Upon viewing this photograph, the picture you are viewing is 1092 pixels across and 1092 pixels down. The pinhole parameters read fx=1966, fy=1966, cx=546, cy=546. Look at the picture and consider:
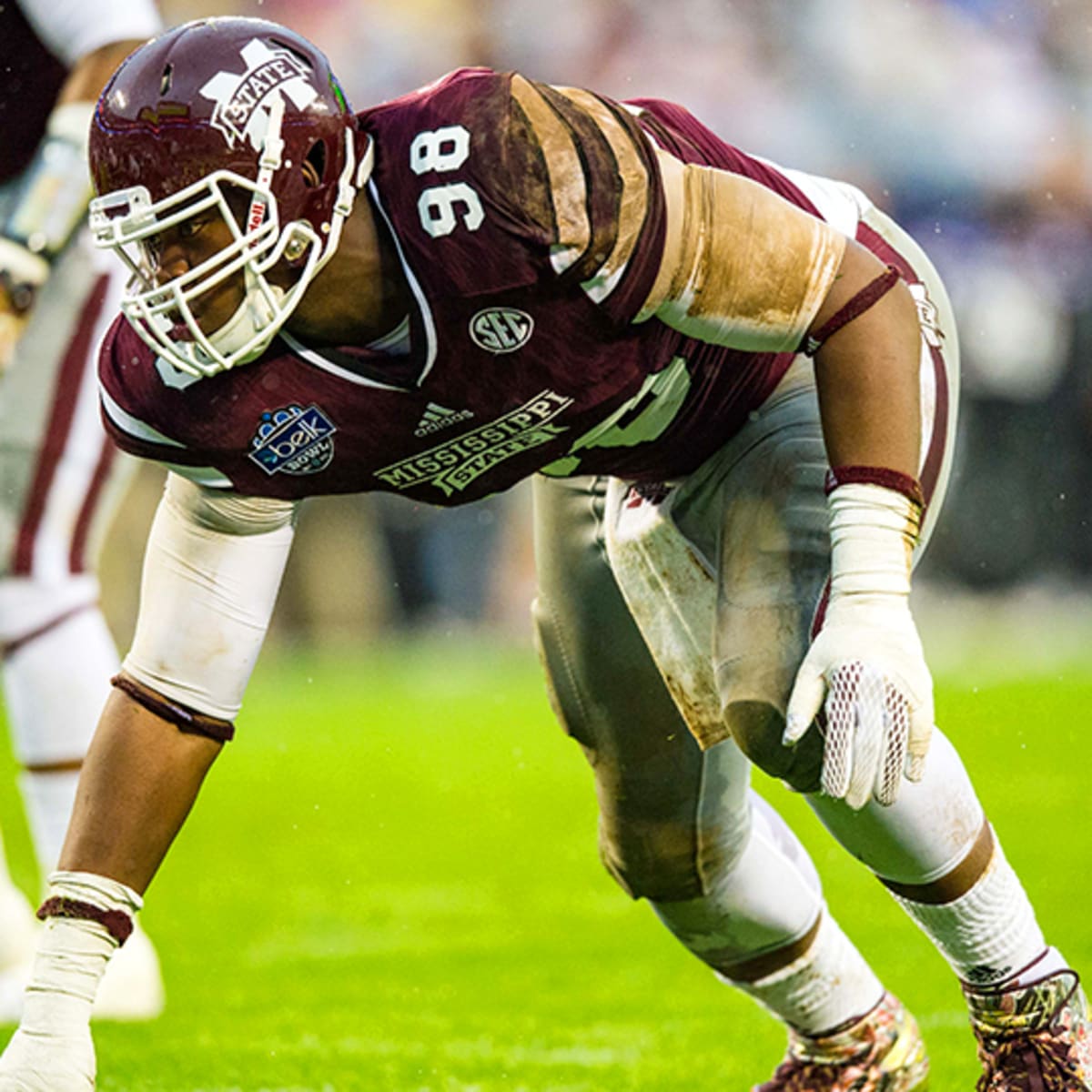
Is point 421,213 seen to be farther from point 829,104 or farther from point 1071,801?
point 829,104

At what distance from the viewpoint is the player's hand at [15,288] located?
353cm

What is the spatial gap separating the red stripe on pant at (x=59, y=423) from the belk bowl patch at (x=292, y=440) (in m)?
1.52

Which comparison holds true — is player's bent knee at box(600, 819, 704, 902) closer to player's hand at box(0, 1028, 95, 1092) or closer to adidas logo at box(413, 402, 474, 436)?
adidas logo at box(413, 402, 474, 436)

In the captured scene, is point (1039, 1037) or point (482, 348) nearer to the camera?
point (482, 348)

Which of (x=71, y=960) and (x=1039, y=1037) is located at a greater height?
(x=71, y=960)

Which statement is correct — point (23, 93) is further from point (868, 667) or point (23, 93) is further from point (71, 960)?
point (868, 667)

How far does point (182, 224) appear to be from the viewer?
6.83 ft

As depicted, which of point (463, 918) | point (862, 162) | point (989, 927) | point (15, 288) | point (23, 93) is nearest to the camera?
point (989, 927)

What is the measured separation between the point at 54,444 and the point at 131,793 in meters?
1.56

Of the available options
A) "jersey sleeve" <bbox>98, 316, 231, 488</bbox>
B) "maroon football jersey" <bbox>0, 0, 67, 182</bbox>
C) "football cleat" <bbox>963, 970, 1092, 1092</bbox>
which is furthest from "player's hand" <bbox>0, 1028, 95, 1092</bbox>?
"maroon football jersey" <bbox>0, 0, 67, 182</bbox>

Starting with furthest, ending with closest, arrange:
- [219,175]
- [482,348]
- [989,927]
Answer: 1. [989,927]
2. [482,348]
3. [219,175]

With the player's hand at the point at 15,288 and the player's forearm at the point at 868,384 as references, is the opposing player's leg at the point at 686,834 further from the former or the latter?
the player's hand at the point at 15,288

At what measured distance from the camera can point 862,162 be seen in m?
9.96

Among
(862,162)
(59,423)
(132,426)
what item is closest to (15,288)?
(59,423)
